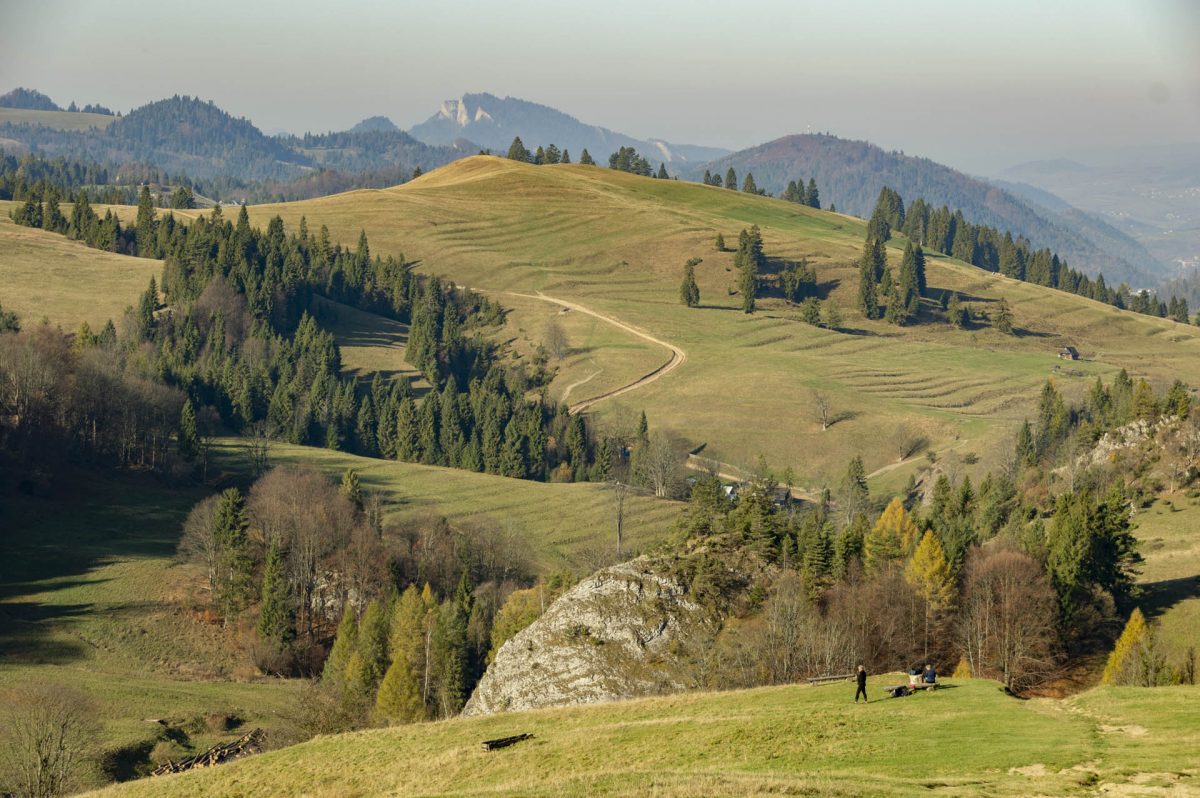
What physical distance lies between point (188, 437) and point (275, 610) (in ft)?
142

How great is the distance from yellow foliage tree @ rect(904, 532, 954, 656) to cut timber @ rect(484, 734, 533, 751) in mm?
37065

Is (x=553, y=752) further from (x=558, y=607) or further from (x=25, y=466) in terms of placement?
(x=25, y=466)

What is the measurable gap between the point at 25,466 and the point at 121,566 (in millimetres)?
21494

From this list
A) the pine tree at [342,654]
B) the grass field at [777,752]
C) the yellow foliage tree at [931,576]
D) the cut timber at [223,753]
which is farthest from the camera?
the pine tree at [342,654]

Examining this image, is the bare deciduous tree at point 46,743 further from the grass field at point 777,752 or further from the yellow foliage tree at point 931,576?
the yellow foliage tree at point 931,576

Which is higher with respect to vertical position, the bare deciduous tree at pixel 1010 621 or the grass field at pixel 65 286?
the grass field at pixel 65 286

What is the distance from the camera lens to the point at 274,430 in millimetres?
155750

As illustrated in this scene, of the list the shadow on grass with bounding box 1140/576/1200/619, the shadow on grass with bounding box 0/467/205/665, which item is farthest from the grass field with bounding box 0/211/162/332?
the shadow on grass with bounding box 1140/576/1200/619

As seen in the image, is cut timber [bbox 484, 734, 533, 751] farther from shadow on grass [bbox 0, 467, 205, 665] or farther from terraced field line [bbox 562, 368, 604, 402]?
terraced field line [bbox 562, 368, 604, 402]

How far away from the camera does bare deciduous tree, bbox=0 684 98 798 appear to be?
2318 inches

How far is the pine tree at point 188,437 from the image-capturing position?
5157 inches

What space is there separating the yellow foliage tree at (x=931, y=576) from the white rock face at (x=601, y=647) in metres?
14.9

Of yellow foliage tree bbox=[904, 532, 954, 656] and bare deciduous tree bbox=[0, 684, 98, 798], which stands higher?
yellow foliage tree bbox=[904, 532, 954, 656]

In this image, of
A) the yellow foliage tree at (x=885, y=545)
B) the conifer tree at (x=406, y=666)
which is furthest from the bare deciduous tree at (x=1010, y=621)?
the conifer tree at (x=406, y=666)
